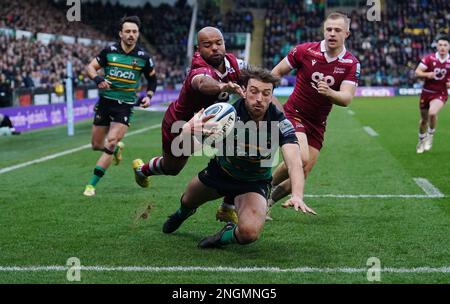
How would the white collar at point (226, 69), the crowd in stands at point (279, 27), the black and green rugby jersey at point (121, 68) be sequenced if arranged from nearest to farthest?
the white collar at point (226, 69)
the black and green rugby jersey at point (121, 68)
the crowd in stands at point (279, 27)

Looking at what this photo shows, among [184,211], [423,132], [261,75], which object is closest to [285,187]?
[184,211]

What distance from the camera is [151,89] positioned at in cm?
1127

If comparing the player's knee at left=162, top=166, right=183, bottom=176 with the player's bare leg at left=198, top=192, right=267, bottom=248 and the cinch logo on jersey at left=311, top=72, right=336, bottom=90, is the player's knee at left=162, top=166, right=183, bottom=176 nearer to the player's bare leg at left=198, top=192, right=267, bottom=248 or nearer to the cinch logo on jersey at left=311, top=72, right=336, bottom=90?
the player's bare leg at left=198, top=192, right=267, bottom=248

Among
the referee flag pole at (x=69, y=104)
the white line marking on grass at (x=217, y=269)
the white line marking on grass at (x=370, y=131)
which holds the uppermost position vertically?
the white line marking on grass at (x=217, y=269)

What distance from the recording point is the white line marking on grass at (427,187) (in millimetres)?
10030

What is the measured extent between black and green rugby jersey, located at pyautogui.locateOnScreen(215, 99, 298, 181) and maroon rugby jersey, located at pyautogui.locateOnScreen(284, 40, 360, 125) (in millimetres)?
1852

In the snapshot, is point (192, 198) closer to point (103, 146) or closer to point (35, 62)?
point (103, 146)

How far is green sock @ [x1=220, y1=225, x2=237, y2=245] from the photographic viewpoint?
6.64 m

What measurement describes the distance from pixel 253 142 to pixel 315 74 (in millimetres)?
2129

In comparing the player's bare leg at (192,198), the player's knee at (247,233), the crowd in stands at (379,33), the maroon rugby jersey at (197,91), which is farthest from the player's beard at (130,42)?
the crowd in stands at (379,33)

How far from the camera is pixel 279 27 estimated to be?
196 ft

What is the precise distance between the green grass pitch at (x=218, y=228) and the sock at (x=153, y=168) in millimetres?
510

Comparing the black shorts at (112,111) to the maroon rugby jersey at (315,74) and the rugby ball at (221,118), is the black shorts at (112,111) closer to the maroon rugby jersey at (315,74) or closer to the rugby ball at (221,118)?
the maroon rugby jersey at (315,74)

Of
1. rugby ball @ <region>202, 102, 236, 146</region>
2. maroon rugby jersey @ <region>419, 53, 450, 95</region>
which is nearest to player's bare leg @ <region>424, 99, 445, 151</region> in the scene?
maroon rugby jersey @ <region>419, 53, 450, 95</region>
